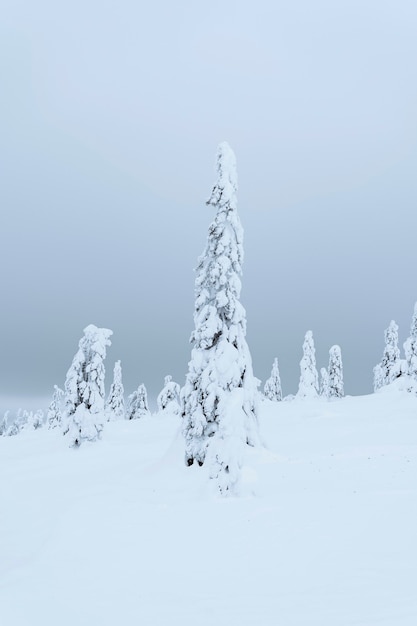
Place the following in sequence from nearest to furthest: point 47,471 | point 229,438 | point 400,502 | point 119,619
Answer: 1. point 119,619
2. point 400,502
3. point 229,438
4. point 47,471

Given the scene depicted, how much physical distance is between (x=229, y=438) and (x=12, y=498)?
14874mm

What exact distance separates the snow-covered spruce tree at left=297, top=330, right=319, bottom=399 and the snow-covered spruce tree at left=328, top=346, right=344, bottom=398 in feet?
14.9

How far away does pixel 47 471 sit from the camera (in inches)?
1323

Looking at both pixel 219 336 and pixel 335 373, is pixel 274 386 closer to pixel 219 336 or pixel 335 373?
pixel 335 373

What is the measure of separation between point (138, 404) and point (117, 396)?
7682 mm

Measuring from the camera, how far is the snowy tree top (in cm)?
2500

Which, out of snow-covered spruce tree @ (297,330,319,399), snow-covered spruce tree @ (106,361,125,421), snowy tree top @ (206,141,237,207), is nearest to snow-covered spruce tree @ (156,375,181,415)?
snow-covered spruce tree @ (106,361,125,421)

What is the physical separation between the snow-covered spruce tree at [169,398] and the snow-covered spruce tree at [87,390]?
2694 cm

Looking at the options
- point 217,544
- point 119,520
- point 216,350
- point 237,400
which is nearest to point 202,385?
point 216,350

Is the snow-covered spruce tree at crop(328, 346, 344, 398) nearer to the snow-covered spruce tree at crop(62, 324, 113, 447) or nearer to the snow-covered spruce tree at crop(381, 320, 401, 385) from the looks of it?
the snow-covered spruce tree at crop(381, 320, 401, 385)

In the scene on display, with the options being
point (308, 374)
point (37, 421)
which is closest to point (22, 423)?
point (37, 421)

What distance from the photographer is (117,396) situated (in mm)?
81750

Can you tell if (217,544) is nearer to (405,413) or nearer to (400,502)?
(400,502)

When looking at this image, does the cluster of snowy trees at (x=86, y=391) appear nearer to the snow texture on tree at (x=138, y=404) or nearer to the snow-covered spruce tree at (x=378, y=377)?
the snow texture on tree at (x=138, y=404)
